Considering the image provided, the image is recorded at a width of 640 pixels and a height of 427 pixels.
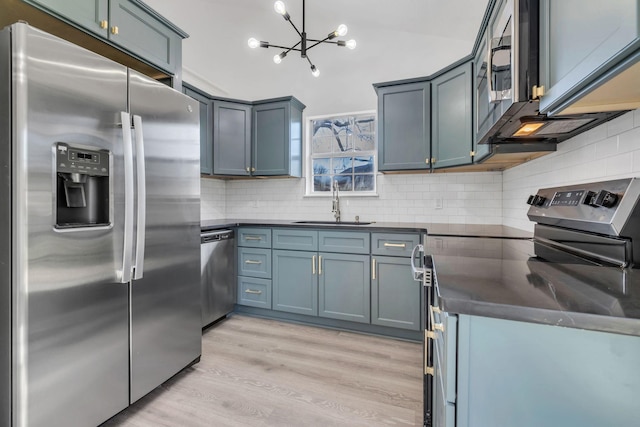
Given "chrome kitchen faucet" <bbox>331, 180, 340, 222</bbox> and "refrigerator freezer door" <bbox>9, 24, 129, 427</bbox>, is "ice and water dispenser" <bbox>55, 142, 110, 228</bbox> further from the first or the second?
"chrome kitchen faucet" <bbox>331, 180, 340, 222</bbox>

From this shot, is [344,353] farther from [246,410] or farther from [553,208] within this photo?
[553,208]

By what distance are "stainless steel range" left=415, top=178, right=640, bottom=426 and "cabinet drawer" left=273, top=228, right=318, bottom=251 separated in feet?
4.71

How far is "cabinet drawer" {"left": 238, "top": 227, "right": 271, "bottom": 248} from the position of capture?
2.97m

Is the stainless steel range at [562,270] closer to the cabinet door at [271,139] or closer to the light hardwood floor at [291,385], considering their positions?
the light hardwood floor at [291,385]

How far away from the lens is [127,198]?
1.50 metres

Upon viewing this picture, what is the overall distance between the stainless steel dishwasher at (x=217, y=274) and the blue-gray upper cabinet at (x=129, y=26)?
4.51 feet

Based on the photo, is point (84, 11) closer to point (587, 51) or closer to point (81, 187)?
point (81, 187)

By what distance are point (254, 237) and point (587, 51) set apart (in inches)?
106

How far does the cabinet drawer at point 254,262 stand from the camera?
9.77ft

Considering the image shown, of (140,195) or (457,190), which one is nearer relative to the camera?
(140,195)

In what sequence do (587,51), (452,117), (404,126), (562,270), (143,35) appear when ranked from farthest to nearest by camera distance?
1. (404,126)
2. (452,117)
3. (143,35)
4. (562,270)
5. (587,51)

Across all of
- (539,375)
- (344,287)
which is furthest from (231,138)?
(539,375)

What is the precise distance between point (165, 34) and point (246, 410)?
7.99 feet

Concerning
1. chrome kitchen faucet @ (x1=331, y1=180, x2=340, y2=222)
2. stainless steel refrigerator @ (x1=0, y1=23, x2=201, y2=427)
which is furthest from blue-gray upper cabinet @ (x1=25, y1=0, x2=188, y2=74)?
chrome kitchen faucet @ (x1=331, y1=180, x2=340, y2=222)
